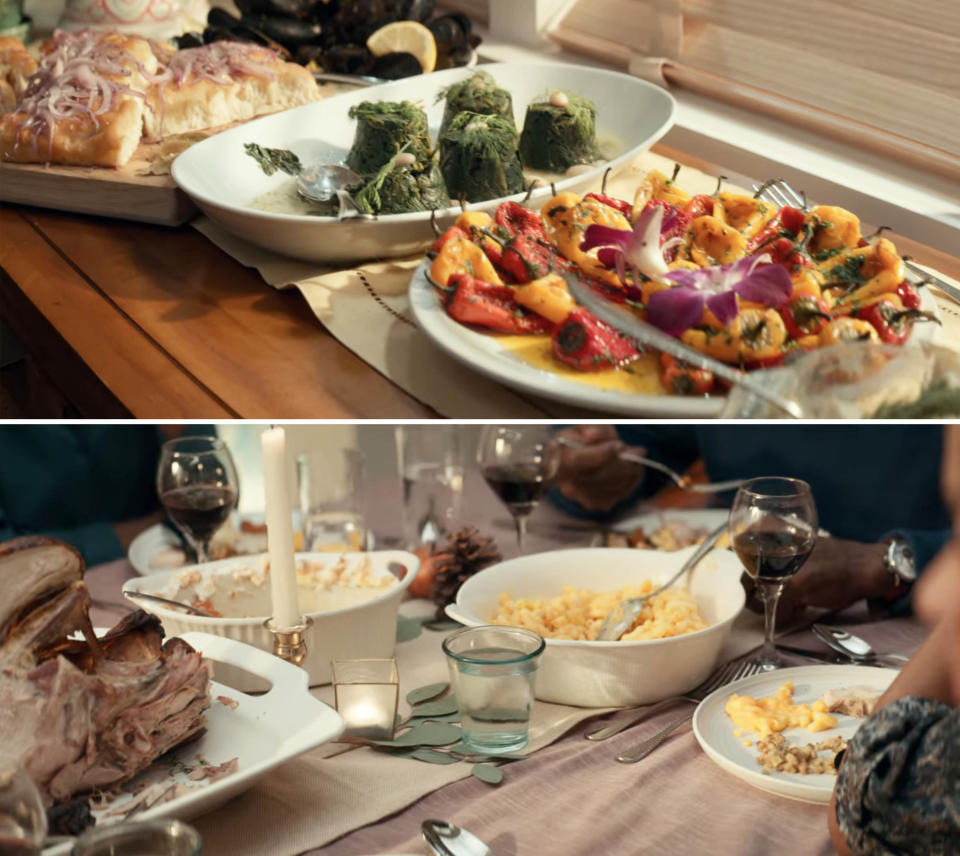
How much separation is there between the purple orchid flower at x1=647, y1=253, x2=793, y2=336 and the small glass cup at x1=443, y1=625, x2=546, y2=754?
26cm

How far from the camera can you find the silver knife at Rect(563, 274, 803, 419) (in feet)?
2.58

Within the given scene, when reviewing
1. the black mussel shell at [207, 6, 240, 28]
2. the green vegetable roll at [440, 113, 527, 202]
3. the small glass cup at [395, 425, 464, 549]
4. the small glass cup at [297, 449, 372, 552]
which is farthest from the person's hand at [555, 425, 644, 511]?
the black mussel shell at [207, 6, 240, 28]

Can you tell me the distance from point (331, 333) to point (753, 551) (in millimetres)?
411

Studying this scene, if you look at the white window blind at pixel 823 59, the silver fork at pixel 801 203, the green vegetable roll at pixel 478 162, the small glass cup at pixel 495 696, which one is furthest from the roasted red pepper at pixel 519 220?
the white window blind at pixel 823 59

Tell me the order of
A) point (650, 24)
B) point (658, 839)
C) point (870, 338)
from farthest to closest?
point (650, 24), point (870, 338), point (658, 839)

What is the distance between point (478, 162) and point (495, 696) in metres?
0.57

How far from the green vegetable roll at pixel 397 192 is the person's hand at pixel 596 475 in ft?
1.30

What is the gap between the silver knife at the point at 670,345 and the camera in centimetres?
79

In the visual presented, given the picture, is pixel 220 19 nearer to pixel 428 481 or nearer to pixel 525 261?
pixel 428 481

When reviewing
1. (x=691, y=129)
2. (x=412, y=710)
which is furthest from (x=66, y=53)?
(x=412, y=710)

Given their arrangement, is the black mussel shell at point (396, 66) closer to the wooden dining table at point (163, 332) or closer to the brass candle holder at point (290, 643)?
the wooden dining table at point (163, 332)

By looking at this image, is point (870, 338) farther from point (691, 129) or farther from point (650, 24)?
point (650, 24)

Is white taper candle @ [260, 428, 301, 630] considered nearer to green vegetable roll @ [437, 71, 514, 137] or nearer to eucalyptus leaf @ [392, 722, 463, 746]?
eucalyptus leaf @ [392, 722, 463, 746]

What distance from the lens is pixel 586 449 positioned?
1482 millimetres
